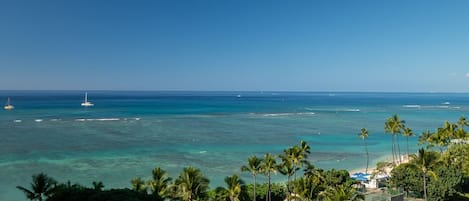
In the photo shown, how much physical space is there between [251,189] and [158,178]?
12.1 m

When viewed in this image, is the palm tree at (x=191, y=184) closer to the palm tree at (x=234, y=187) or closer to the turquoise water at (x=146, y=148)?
the palm tree at (x=234, y=187)

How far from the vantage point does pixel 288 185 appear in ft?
Result: 126

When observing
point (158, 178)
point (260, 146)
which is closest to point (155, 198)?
point (158, 178)

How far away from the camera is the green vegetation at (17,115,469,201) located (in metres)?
26.5

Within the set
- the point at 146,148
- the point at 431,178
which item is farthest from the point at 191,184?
the point at 146,148

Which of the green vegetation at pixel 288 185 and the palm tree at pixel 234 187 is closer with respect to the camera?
the green vegetation at pixel 288 185

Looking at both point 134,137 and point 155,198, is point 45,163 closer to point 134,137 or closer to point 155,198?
point 134,137

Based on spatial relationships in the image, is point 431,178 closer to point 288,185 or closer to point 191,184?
point 288,185

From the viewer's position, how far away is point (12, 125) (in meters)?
101

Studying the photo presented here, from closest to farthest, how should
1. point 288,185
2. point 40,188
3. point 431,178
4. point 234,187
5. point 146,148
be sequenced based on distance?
point 40,188
point 234,187
point 288,185
point 431,178
point 146,148

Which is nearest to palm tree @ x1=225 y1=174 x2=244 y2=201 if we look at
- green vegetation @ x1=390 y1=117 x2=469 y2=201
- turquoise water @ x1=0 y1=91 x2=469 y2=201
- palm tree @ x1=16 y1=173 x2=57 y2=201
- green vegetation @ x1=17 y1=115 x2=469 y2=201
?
green vegetation @ x1=17 y1=115 x2=469 y2=201

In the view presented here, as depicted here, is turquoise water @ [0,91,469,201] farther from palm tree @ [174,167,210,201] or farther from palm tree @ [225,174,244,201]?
palm tree @ [174,167,210,201]

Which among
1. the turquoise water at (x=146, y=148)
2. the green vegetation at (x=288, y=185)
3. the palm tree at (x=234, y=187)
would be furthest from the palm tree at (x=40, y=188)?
the turquoise water at (x=146, y=148)

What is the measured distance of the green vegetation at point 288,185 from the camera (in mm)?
26542
